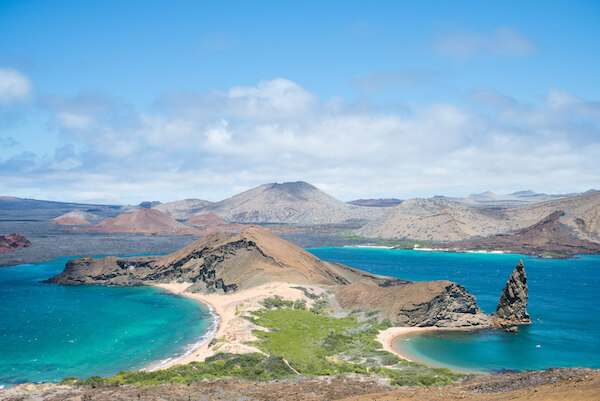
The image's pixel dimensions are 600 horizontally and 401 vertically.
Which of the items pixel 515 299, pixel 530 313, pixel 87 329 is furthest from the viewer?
pixel 530 313

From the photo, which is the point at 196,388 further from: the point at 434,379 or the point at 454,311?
the point at 454,311

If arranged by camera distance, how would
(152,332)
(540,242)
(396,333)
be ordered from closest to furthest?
(396,333)
(152,332)
(540,242)

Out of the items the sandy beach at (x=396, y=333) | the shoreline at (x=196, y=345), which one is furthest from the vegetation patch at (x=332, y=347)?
the shoreline at (x=196, y=345)

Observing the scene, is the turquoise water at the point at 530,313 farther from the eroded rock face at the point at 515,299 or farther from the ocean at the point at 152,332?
the eroded rock face at the point at 515,299

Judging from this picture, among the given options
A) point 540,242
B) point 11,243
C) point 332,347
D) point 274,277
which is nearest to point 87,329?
point 274,277

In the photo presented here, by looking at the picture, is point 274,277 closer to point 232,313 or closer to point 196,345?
point 232,313

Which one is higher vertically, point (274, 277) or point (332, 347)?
point (274, 277)
